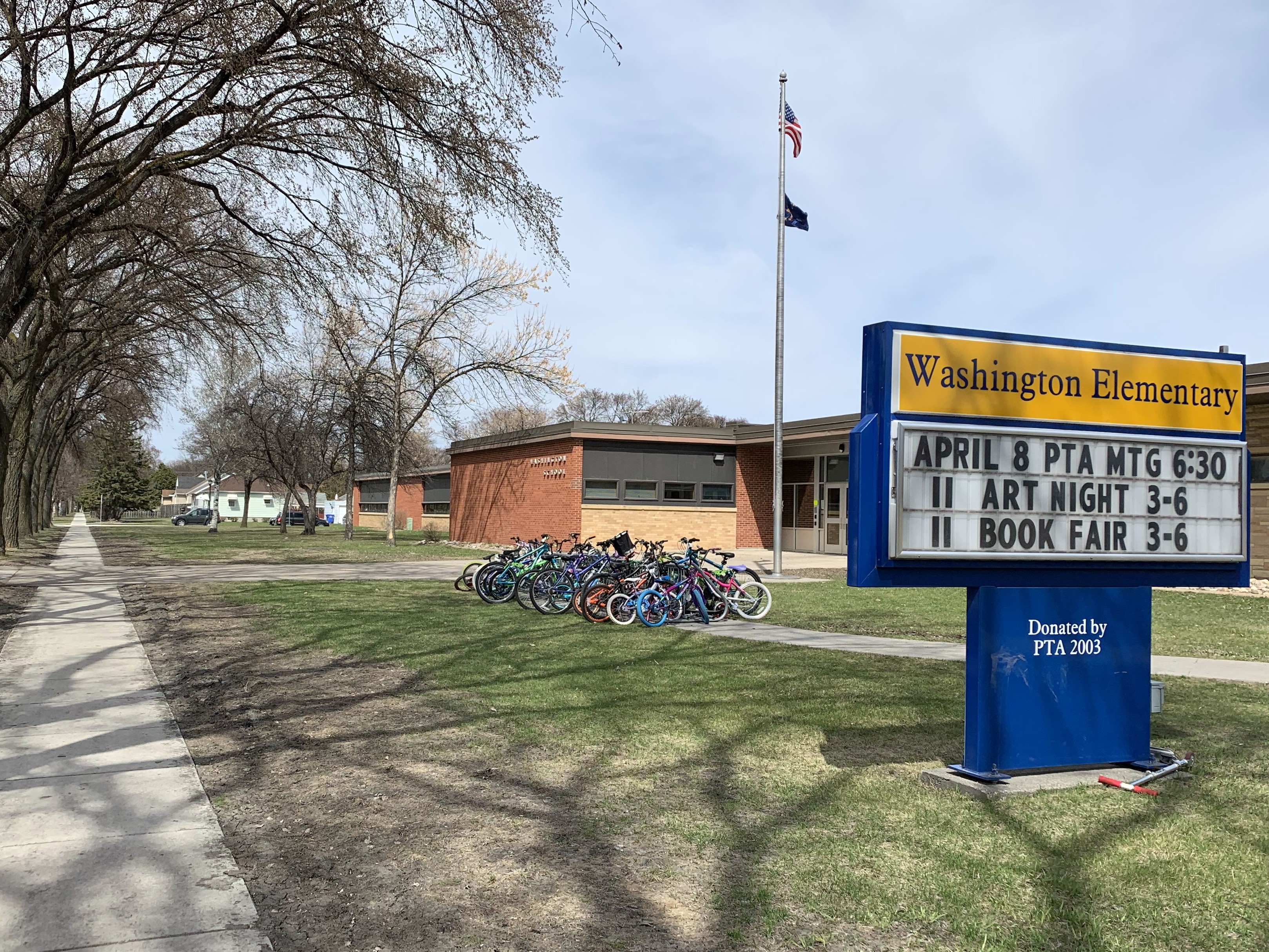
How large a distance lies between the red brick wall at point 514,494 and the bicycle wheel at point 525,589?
1549cm

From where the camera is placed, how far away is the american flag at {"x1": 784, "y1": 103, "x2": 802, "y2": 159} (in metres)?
24.2

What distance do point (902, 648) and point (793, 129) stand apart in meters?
16.0

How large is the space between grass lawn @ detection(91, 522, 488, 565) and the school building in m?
3.19

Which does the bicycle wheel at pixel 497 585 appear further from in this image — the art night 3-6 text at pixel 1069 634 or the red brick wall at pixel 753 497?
the red brick wall at pixel 753 497

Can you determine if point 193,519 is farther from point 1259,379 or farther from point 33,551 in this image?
point 1259,379

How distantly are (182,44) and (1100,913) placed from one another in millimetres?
13477

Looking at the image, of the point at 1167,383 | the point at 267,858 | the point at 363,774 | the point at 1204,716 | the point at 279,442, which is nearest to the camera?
the point at 267,858

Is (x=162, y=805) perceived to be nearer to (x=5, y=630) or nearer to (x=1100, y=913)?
(x=1100, y=913)

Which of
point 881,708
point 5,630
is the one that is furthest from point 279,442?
point 881,708

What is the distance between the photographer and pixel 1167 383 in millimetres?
6543

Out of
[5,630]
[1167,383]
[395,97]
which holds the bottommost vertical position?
[5,630]

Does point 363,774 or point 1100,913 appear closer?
point 1100,913

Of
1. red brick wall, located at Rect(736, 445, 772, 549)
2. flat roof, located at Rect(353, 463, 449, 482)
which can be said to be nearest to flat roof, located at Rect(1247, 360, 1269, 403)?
red brick wall, located at Rect(736, 445, 772, 549)

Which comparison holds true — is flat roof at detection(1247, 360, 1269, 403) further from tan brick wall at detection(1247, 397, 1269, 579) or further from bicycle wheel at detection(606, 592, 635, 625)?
bicycle wheel at detection(606, 592, 635, 625)
